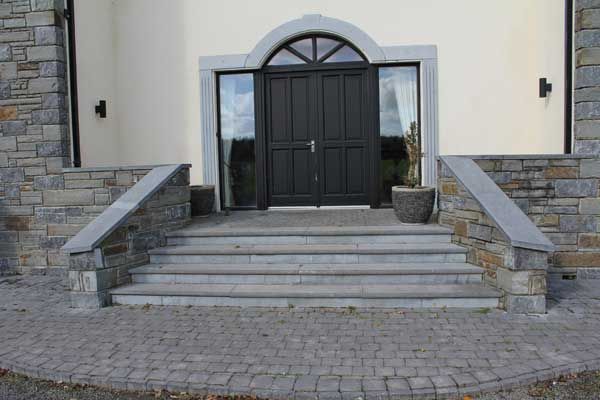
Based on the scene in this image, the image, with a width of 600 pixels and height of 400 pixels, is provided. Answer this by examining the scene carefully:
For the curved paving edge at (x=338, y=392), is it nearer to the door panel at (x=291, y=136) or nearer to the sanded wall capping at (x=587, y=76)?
the sanded wall capping at (x=587, y=76)

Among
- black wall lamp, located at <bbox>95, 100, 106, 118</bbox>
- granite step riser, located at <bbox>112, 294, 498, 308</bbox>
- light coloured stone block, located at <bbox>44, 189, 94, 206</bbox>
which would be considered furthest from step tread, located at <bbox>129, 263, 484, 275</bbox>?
black wall lamp, located at <bbox>95, 100, 106, 118</bbox>

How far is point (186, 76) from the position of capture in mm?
8039

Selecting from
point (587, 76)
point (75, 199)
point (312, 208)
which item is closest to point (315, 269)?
point (312, 208)

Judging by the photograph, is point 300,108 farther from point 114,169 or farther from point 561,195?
point 561,195

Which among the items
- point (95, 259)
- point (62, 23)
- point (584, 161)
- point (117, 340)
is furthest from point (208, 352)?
point (62, 23)

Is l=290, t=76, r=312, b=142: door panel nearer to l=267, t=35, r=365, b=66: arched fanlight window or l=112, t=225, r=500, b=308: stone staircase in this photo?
l=267, t=35, r=365, b=66: arched fanlight window

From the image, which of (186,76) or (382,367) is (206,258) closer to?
(382,367)

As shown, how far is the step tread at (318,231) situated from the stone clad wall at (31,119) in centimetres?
197

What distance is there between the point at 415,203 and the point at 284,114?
9.87 ft

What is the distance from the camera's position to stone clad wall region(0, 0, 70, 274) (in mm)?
6531

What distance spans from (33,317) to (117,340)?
1277 mm

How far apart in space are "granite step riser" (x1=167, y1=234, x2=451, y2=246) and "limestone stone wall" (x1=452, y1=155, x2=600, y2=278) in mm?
1013

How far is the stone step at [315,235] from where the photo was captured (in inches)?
225

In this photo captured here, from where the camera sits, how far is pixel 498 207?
488cm
